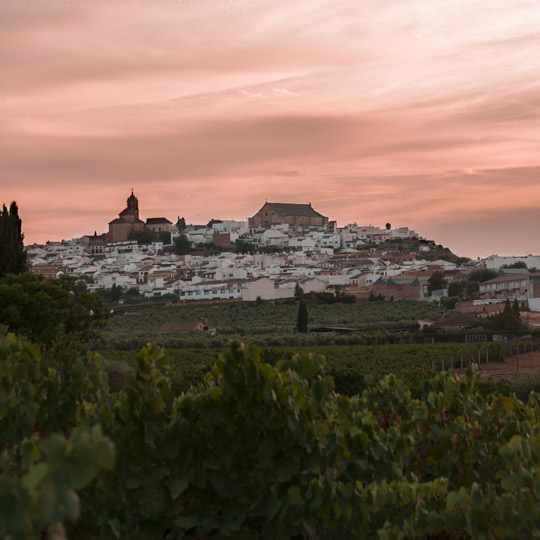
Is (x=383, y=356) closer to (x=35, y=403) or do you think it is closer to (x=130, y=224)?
(x=35, y=403)

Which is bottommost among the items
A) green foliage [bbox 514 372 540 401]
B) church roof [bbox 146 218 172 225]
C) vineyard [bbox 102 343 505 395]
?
vineyard [bbox 102 343 505 395]

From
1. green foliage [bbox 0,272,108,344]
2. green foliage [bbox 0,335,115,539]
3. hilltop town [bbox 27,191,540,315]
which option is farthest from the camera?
hilltop town [bbox 27,191,540,315]

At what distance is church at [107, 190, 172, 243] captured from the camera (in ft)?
442

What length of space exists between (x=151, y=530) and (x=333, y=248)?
400 ft

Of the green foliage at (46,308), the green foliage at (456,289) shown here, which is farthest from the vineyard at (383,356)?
the green foliage at (456,289)

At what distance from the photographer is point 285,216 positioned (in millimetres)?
144875

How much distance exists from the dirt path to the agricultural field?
12326 mm

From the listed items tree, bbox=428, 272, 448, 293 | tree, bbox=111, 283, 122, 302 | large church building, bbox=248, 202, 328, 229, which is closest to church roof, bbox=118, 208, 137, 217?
large church building, bbox=248, 202, 328, 229

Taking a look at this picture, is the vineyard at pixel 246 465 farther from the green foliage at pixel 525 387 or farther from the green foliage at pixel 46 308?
the green foliage at pixel 46 308

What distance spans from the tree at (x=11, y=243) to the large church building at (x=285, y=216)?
11619 centimetres

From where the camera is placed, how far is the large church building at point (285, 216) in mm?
144750

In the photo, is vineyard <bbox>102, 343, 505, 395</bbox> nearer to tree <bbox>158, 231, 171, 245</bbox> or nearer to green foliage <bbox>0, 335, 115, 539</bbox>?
green foliage <bbox>0, 335, 115, 539</bbox>

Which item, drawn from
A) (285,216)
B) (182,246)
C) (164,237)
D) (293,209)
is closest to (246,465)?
(182,246)

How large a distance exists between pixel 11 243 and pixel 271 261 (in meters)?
77.4
